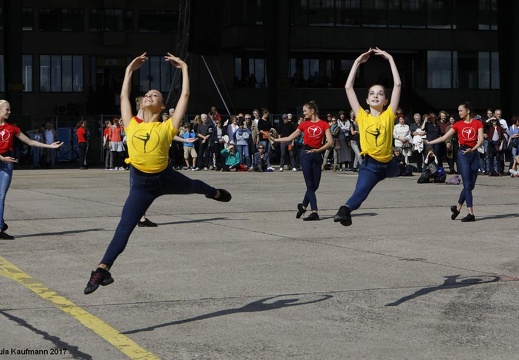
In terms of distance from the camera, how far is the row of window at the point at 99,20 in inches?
2645

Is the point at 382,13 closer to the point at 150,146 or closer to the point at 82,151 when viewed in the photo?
the point at 82,151

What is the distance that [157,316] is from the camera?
28.0 ft

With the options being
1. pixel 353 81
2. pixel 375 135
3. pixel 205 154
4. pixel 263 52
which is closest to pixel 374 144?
pixel 375 135

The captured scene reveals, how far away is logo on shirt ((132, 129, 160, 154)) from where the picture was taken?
28.8 feet

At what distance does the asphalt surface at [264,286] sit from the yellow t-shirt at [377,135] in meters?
1.25

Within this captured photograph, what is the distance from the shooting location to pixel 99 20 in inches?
2672

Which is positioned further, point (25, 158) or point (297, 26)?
point (297, 26)

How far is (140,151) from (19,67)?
43.2 m

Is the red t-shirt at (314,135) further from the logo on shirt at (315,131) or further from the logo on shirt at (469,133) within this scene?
the logo on shirt at (469,133)

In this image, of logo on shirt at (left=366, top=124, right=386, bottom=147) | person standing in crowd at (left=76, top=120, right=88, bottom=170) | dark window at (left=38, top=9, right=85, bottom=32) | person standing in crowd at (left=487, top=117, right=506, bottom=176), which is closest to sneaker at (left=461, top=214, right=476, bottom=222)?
logo on shirt at (left=366, top=124, right=386, bottom=147)

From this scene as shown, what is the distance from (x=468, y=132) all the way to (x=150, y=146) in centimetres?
957

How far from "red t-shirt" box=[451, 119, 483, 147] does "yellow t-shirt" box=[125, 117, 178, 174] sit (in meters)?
9.33

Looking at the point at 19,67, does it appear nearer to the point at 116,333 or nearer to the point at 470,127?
the point at 470,127

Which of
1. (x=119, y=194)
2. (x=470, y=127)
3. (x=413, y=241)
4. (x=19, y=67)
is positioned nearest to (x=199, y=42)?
(x=19, y=67)
